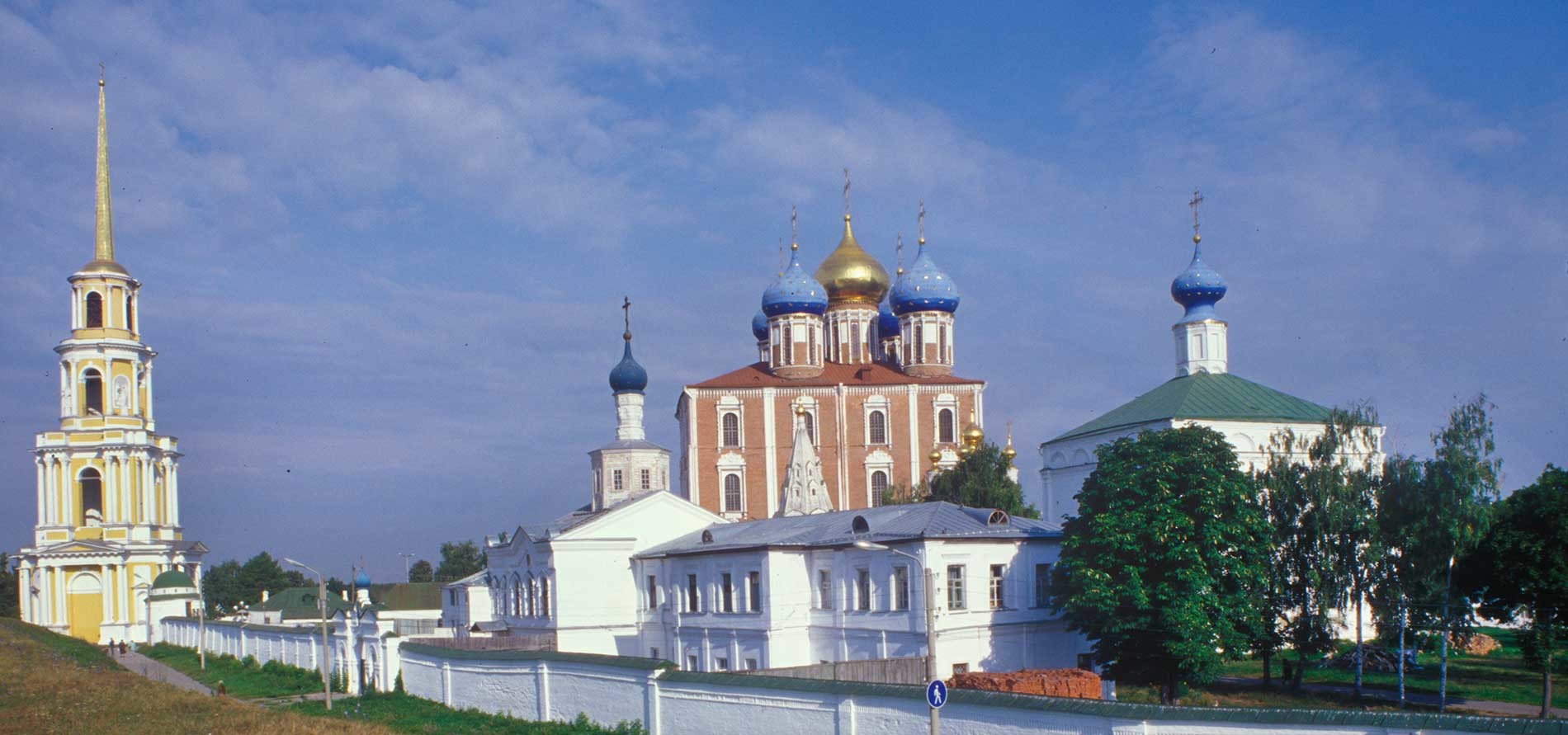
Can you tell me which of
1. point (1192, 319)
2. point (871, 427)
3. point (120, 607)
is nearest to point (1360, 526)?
point (1192, 319)

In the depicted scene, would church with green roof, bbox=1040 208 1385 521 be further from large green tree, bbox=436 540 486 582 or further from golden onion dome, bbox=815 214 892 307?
large green tree, bbox=436 540 486 582

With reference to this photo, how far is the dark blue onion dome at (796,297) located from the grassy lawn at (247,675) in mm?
28142

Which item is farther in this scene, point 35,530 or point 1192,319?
point 35,530

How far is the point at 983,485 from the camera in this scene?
174 feet

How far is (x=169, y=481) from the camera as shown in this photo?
68125mm

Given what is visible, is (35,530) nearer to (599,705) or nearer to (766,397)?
(766,397)

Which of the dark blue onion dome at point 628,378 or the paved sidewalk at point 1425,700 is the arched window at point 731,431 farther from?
the paved sidewalk at point 1425,700

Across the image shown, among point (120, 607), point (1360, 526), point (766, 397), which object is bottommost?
point (120, 607)

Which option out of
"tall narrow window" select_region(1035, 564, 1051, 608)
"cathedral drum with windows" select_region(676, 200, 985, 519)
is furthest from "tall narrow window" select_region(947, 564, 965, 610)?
"cathedral drum with windows" select_region(676, 200, 985, 519)

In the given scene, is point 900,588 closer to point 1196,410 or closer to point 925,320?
point 1196,410

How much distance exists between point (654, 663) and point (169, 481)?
166 feet

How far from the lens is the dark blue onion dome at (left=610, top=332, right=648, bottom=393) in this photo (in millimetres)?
53594

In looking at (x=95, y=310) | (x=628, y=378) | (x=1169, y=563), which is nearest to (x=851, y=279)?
(x=628, y=378)

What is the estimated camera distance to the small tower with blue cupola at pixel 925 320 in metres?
67.9
